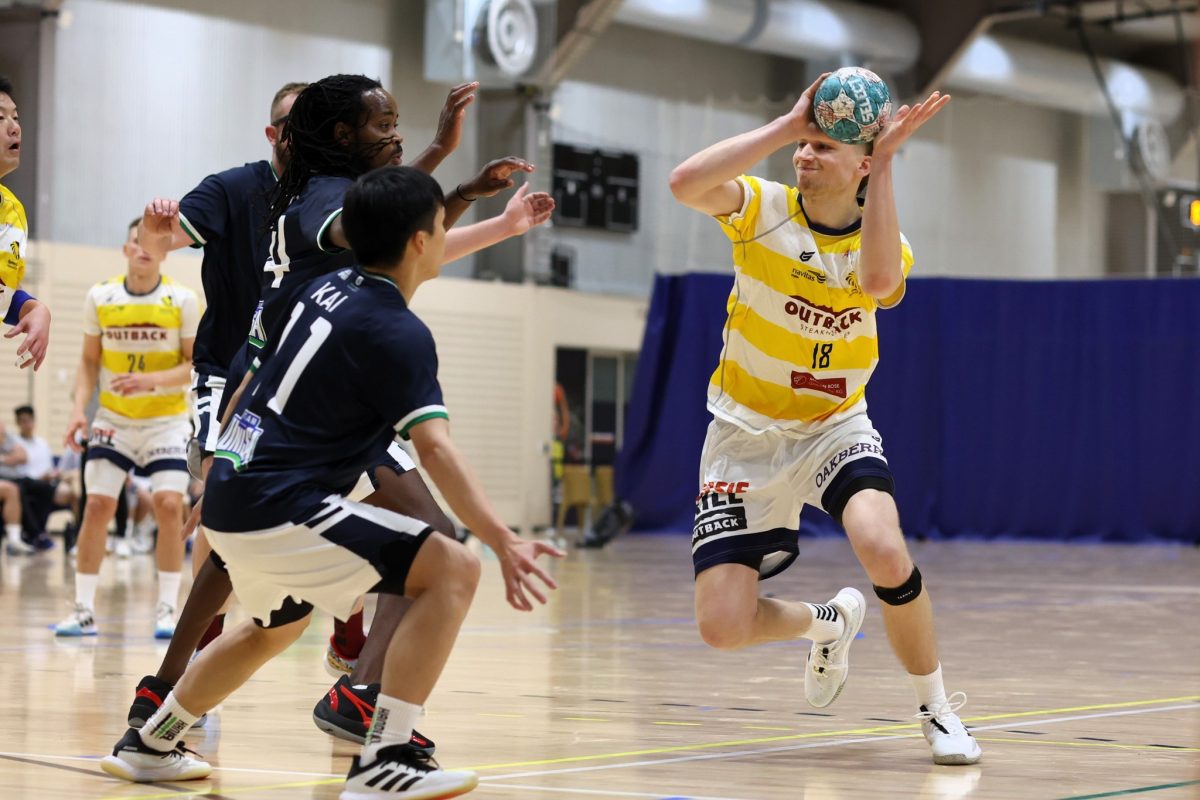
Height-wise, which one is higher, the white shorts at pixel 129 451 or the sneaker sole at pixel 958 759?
the white shorts at pixel 129 451

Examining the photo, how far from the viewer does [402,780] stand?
136 inches

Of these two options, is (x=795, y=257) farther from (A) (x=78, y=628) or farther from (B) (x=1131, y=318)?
(B) (x=1131, y=318)

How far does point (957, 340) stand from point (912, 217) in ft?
5.33

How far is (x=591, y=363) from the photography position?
22.6m

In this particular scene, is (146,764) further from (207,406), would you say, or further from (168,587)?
(168,587)

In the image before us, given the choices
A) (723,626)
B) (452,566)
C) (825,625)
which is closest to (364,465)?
(452,566)

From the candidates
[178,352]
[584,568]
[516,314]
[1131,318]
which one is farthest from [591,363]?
[178,352]

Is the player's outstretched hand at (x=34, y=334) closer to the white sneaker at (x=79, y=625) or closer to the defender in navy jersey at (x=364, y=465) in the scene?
the defender in navy jersey at (x=364, y=465)

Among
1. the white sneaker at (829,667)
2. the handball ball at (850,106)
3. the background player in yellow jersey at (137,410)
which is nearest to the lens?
the handball ball at (850,106)

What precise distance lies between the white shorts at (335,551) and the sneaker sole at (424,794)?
374mm

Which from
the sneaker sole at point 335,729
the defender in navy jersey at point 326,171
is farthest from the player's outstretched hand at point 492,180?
the sneaker sole at point 335,729

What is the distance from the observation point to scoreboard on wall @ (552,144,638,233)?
2155cm

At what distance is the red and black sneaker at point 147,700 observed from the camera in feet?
14.1

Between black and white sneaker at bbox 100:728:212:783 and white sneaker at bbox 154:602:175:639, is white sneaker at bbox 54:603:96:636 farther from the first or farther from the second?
black and white sneaker at bbox 100:728:212:783
